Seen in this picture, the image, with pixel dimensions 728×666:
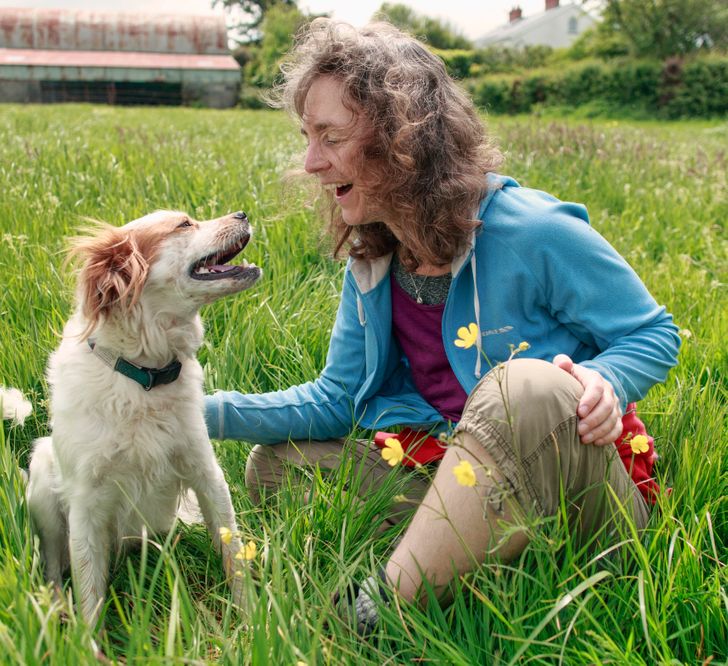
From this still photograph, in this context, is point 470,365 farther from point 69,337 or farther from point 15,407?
point 15,407

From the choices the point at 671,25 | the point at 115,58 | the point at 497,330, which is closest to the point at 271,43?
the point at 115,58

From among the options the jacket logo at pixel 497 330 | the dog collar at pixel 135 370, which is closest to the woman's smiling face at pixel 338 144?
the jacket logo at pixel 497 330

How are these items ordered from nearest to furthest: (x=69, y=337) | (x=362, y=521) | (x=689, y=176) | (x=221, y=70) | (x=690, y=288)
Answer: (x=362, y=521) < (x=69, y=337) < (x=690, y=288) < (x=689, y=176) < (x=221, y=70)

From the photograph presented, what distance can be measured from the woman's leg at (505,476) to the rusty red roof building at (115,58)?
3441 centimetres

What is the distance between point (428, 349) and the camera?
249 centimetres

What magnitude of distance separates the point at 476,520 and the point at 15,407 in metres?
1.59

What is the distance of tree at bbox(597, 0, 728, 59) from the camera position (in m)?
33.8

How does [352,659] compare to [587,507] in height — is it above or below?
below

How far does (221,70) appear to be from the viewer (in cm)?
3547

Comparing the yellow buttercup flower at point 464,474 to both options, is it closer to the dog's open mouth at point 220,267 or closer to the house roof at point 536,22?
the dog's open mouth at point 220,267

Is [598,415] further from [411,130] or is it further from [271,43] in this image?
[271,43]

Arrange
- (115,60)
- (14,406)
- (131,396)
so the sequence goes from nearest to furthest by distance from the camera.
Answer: (131,396), (14,406), (115,60)

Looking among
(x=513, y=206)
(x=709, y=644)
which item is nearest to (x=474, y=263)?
(x=513, y=206)

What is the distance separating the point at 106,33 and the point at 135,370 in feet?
138
